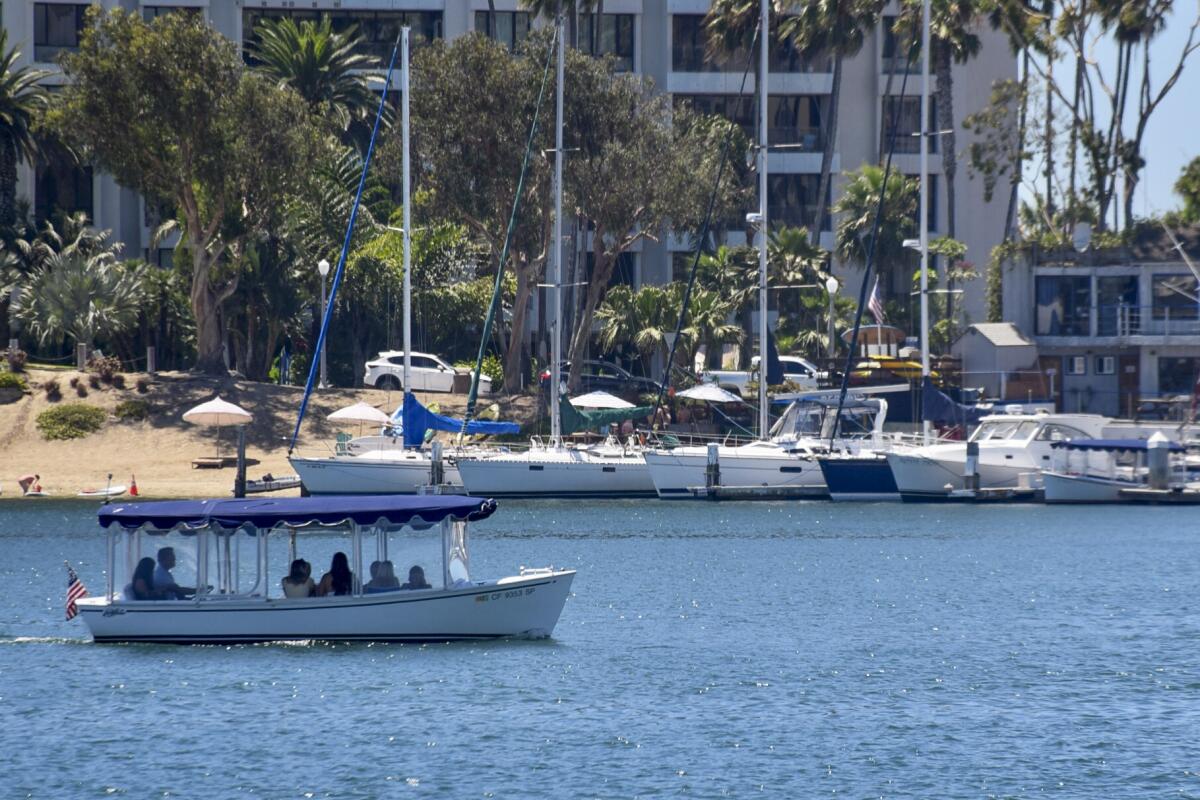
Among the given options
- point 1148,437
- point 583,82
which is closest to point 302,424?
point 583,82

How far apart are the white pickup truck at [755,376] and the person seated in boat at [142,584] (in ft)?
133

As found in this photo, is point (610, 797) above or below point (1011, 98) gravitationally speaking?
below

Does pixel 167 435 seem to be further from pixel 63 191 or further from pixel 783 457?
pixel 783 457

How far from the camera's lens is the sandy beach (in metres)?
60.9

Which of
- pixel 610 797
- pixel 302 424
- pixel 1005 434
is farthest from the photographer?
pixel 302 424

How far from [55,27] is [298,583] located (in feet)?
192

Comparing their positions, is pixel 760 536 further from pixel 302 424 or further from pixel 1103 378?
pixel 1103 378

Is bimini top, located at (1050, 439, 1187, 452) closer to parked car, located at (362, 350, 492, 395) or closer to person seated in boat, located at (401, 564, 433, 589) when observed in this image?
parked car, located at (362, 350, 492, 395)

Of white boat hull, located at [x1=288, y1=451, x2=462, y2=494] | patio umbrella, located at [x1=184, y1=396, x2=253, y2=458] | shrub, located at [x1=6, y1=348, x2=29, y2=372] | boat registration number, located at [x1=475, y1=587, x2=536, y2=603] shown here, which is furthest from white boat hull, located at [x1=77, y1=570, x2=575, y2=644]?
shrub, located at [x1=6, y1=348, x2=29, y2=372]

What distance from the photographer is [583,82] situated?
66.1m

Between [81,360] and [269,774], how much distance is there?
47.4 meters

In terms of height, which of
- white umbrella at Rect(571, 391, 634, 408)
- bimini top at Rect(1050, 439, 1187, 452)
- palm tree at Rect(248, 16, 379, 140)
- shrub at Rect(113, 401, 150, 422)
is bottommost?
bimini top at Rect(1050, 439, 1187, 452)

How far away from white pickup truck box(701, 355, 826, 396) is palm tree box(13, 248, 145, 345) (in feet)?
69.1

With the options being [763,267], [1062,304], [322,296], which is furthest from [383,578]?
[1062,304]
